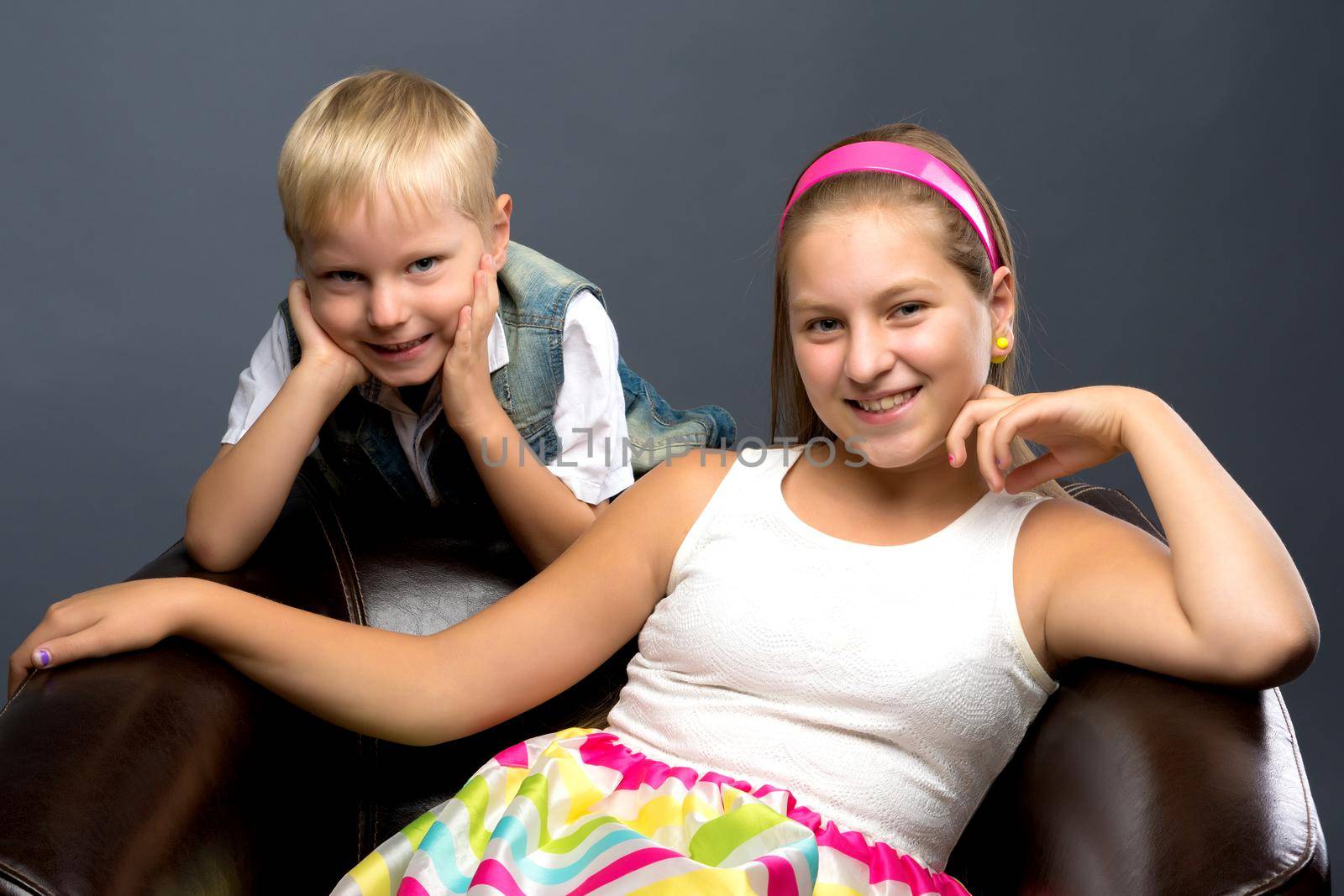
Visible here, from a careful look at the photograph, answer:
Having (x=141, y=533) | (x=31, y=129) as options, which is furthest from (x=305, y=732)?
(x=31, y=129)

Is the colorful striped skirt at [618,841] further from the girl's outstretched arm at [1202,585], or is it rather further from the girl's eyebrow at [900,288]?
the girl's eyebrow at [900,288]

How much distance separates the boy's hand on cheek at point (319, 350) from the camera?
1815mm

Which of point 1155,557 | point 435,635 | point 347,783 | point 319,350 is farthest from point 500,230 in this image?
point 1155,557

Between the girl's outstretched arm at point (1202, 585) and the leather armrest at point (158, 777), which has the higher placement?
the girl's outstretched arm at point (1202, 585)

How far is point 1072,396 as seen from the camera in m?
1.40

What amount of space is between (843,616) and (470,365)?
24.3 inches

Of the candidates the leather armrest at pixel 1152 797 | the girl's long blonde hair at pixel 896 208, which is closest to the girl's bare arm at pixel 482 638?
the girl's long blonde hair at pixel 896 208

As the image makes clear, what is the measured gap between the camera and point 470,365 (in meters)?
1.84

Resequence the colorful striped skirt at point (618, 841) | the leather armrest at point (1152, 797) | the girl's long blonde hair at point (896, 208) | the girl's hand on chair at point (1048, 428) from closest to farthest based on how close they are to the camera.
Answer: the leather armrest at point (1152, 797) < the colorful striped skirt at point (618, 841) < the girl's hand on chair at point (1048, 428) < the girl's long blonde hair at point (896, 208)

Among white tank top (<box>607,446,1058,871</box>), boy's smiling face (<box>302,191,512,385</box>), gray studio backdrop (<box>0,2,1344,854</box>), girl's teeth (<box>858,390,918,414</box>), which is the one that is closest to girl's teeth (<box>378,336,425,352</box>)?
boy's smiling face (<box>302,191,512,385</box>)

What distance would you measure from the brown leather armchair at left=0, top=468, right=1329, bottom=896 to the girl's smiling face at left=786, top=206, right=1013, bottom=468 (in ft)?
0.97

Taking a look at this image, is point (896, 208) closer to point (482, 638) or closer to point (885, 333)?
point (885, 333)

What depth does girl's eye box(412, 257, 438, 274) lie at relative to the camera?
1808 mm

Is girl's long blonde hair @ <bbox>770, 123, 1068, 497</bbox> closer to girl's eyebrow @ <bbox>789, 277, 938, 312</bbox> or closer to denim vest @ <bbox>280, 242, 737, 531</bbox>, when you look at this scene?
girl's eyebrow @ <bbox>789, 277, 938, 312</bbox>
